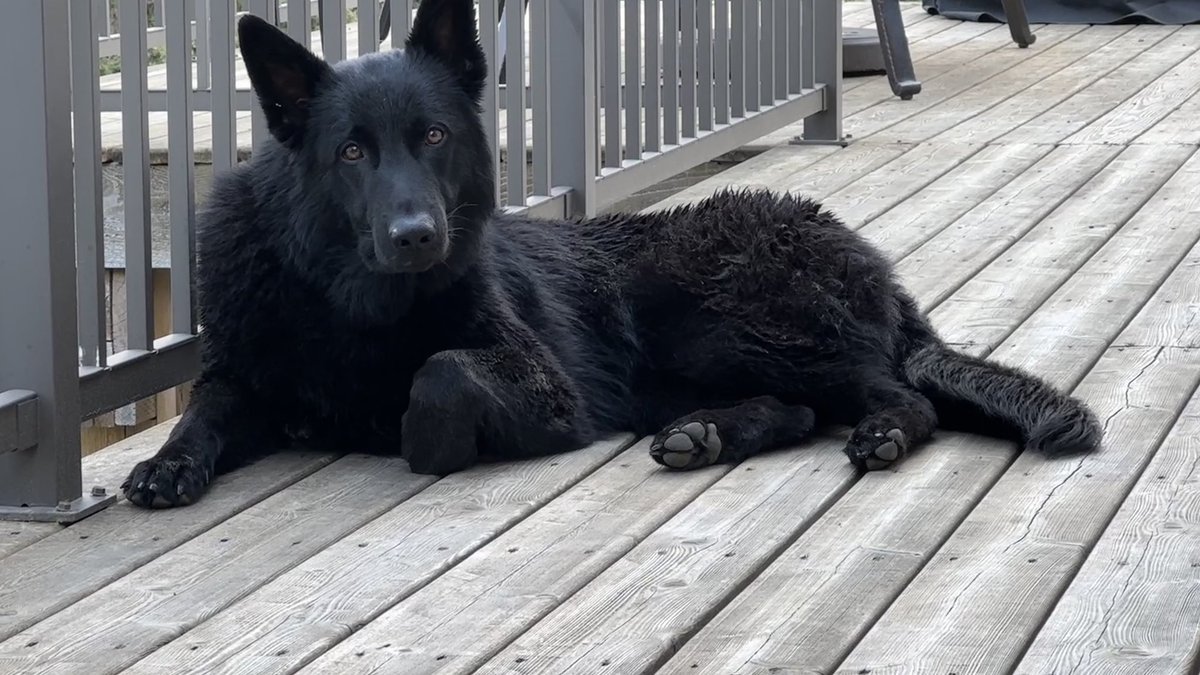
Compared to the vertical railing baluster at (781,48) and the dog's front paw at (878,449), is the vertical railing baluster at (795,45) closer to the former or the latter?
the vertical railing baluster at (781,48)

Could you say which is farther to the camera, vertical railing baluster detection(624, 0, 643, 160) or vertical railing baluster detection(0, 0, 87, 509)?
vertical railing baluster detection(624, 0, 643, 160)

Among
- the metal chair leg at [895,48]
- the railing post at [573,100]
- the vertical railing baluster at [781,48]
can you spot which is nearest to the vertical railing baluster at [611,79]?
the railing post at [573,100]

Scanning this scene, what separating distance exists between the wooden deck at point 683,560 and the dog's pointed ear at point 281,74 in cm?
66

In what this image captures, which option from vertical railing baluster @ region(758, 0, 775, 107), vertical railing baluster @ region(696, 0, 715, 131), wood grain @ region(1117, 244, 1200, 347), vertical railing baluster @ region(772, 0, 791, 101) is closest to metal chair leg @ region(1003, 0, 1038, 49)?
vertical railing baluster @ region(772, 0, 791, 101)

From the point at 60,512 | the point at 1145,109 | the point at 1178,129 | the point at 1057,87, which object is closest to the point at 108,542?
the point at 60,512

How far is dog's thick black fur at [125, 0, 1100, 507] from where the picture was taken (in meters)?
3.06

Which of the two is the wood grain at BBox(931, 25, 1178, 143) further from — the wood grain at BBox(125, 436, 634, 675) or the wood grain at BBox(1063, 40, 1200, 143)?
the wood grain at BBox(125, 436, 634, 675)

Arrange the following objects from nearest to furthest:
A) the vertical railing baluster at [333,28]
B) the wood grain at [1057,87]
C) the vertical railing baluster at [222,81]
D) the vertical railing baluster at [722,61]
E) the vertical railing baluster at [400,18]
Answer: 1. the vertical railing baluster at [222,81]
2. the vertical railing baluster at [333,28]
3. the vertical railing baluster at [400,18]
4. the vertical railing baluster at [722,61]
5. the wood grain at [1057,87]

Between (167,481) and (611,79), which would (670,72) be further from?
(167,481)

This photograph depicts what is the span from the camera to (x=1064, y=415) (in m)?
3.09

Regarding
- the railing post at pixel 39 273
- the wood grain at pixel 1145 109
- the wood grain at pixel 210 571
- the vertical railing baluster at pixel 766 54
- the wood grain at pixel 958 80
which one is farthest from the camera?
the wood grain at pixel 958 80

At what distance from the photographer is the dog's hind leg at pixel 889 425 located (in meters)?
3.06

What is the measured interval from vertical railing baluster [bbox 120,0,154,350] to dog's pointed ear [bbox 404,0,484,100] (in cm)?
53

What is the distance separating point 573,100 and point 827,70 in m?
2.61
